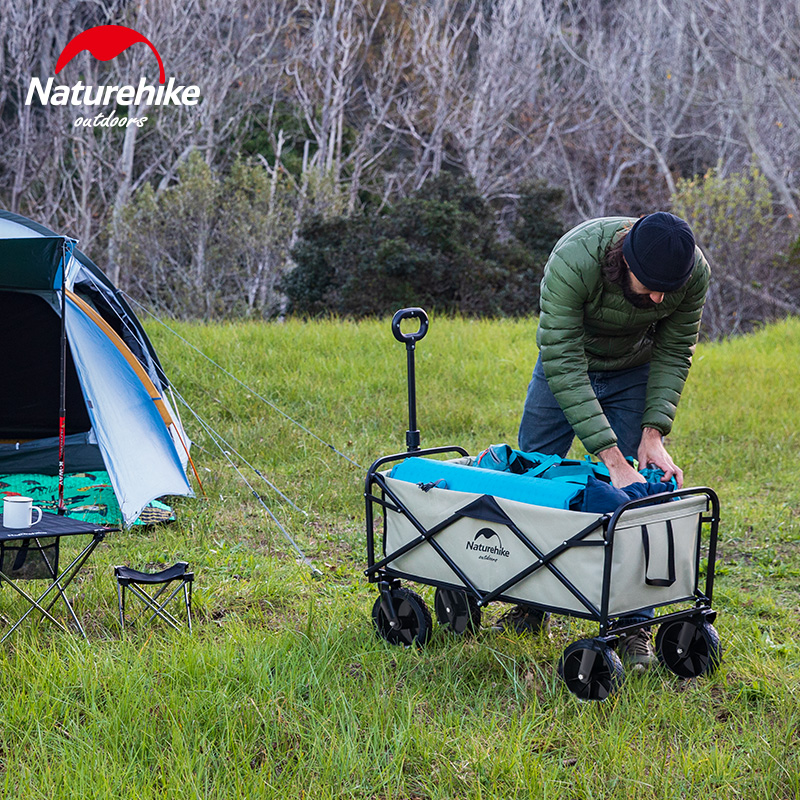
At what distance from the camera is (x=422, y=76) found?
1880cm

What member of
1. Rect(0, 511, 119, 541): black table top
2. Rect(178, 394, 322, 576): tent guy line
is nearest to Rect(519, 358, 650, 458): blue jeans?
Rect(178, 394, 322, 576): tent guy line

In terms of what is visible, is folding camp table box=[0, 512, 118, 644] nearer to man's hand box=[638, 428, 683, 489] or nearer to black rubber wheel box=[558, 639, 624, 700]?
black rubber wheel box=[558, 639, 624, 700]

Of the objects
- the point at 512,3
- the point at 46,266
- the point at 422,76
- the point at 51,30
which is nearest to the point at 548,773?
the point at 46,266

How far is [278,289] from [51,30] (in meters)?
6.54

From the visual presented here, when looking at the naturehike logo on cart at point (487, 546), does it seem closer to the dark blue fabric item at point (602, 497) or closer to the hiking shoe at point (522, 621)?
the dark blue fabric item at point (602, 497)

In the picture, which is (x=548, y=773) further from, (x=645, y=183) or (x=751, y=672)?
(x=645, y=183)

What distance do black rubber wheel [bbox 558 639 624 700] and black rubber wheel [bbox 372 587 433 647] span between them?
1.75 ft

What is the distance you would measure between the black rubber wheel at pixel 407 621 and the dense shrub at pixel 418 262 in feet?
31.7

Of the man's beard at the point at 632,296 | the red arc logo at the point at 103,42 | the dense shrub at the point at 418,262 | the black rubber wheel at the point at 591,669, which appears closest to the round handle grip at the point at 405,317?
the man's beard at the point at 632,296

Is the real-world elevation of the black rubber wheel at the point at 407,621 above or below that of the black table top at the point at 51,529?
below

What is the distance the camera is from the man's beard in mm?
2979

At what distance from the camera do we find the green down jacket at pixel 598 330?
2980 mm

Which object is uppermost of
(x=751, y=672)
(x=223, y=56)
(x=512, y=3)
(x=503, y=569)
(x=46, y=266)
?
(x=512, y=3)

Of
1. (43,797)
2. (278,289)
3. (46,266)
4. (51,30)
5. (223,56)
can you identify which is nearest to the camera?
(43,797)
